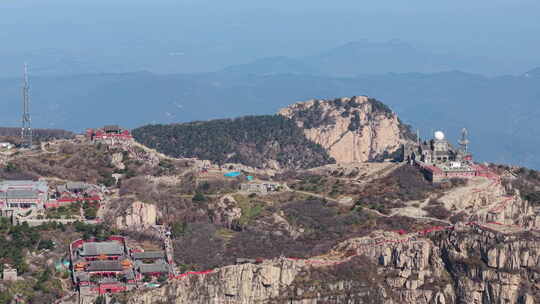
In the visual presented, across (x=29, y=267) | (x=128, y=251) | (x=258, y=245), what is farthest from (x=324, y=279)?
(x=29, y=267)

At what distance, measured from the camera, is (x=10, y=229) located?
84812mm

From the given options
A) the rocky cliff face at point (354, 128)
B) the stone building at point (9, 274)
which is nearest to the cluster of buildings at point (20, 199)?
the stone building at point (9, 274)

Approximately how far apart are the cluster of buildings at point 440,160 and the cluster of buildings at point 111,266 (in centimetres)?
2757

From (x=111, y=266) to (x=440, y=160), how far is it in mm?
36661

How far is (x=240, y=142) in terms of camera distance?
15062cm

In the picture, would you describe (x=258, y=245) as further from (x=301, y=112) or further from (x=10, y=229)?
(x=301, y=112)

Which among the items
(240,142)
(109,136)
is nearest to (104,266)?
(109,136)

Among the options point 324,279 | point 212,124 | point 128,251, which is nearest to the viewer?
point 324,279

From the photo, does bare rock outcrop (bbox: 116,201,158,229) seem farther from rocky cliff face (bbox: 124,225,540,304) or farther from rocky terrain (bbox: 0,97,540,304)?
rocky cliff face (bbox: 124,225,540,304)

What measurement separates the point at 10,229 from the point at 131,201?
1153 cm

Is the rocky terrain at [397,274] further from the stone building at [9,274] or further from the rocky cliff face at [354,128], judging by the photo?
the rocky cliff face at [354,128]

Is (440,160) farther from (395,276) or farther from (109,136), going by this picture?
(109,136)

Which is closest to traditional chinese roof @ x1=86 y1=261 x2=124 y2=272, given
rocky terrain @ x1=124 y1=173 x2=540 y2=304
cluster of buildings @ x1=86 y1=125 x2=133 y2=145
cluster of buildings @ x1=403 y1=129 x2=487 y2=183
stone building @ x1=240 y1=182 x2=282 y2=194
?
rocky terrain @ x1=124 y1=173 x2=540 y2=304

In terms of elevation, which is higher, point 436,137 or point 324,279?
point 436,137
